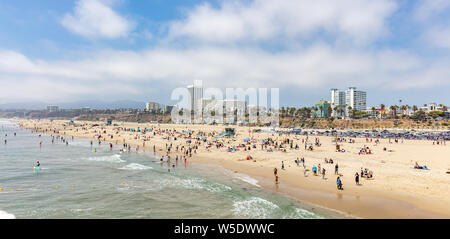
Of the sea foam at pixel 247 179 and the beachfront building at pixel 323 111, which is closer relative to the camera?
the sea foam at pixel 247 179

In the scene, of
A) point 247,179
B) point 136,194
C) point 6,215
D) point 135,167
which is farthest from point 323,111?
point 6,215

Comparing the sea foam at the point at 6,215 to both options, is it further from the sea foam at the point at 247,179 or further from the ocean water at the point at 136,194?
the sea foam at the point at 247,179

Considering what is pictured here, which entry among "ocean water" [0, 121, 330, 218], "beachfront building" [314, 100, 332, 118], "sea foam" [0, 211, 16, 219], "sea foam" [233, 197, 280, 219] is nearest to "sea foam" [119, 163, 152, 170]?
"ocean water" [0, 121, 330, 218]

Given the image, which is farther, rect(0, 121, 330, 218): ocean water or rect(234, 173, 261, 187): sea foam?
rect(234, 173, 261, 187): sea foam

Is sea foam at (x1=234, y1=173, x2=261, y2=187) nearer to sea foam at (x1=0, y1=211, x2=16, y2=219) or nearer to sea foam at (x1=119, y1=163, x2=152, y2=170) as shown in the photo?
sea foam at (x1=119, y1=163, x2=152, y2=170)

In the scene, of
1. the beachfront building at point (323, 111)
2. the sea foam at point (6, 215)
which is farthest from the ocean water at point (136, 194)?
the beachfront building at point (323, 111)
